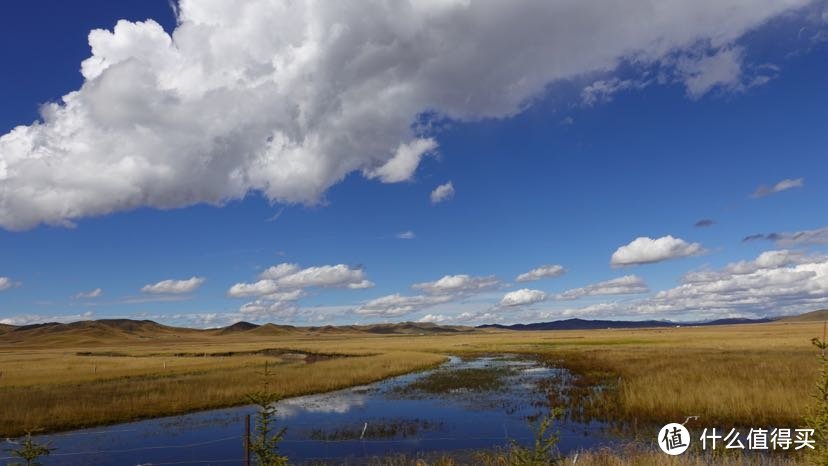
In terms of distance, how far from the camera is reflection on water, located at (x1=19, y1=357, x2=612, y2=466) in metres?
22.2

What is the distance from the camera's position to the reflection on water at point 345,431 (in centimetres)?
2223

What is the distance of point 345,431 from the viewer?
26.2 meters

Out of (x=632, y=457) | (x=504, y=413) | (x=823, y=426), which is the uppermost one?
(x=823, y=426)

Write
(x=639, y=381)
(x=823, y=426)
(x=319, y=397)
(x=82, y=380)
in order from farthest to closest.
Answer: (x=82, y=380), (x=319, y=397), (x=639, y=381), (x=823, y=426)

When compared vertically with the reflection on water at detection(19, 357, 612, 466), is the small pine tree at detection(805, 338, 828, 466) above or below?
above

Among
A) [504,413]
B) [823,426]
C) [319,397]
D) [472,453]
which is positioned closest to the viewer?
[823,426]

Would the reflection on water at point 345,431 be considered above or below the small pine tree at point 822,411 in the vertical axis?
below

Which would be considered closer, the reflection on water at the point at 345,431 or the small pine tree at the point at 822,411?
the small pine tree at the point at 822,411

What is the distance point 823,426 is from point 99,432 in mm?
29866

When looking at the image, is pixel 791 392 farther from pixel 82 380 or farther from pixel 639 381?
pixel 82 380

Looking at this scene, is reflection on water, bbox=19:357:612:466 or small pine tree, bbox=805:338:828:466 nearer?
small pine tree, bbox=805:338:828:466

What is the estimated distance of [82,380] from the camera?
1809 inches

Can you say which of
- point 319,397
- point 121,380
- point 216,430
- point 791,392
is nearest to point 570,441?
point 791,392

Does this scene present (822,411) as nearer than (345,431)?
Yes
